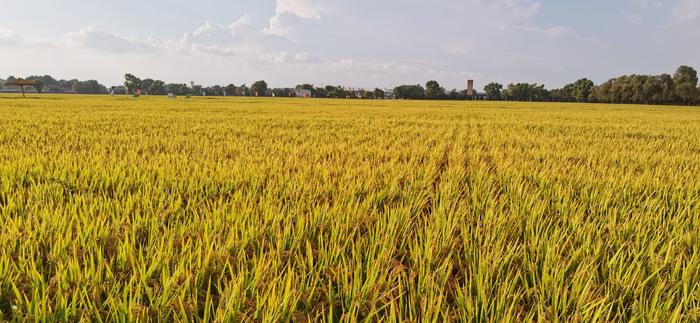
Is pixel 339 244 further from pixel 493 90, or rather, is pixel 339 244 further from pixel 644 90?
pixel 493 90

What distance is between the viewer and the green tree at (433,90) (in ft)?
284

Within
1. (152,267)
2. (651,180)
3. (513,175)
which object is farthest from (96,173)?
(651,180)

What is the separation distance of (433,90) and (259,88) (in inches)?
2083

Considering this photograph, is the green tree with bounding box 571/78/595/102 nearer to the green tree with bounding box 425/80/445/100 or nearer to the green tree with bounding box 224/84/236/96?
the green tree with bounding box 425/80/445/100

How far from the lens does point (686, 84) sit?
6375cm

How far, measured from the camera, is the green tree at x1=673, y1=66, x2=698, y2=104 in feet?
208

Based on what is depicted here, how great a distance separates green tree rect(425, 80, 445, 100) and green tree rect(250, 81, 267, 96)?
49082 millimetres

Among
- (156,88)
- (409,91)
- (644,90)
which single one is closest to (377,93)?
(409,91)

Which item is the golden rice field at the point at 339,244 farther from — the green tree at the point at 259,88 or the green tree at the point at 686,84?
the green tree at the point at 259,88

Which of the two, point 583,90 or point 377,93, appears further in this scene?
point 377,93

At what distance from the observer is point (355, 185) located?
2432 mm

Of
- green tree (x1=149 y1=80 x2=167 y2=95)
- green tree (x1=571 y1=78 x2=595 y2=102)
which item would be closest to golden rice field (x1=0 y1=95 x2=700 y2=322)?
green tree (x1=571 y1=78 x2=595 y2=102)

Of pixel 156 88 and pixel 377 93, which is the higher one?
pixel 156 88

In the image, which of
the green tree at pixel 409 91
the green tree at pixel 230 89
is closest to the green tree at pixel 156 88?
the green tree at pixel 230 89
